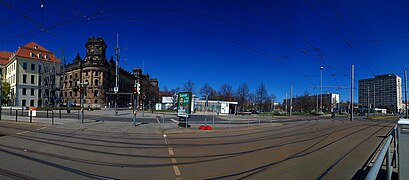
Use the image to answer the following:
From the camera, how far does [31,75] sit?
78.6 metres

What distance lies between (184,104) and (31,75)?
79789 millimetres

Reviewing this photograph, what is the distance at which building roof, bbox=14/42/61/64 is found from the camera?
75.9 m

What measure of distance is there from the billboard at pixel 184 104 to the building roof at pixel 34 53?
71.6m

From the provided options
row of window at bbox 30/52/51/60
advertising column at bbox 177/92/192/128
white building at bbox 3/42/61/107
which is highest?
row of window at bbox 30/52/51/60

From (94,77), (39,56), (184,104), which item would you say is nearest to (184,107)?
(184,104)

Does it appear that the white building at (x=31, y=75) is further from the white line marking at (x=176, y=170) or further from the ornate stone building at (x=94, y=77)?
the white line marking at (x=176, y=170)

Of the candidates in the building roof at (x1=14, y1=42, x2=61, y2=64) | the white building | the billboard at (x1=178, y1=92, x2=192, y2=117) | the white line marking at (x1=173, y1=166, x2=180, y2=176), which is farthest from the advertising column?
the building roof at (x1=14, y1=42, x2=61, y2=64)

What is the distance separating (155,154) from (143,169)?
209cm

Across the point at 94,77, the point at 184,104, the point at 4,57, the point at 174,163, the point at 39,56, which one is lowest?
the point at 174,163

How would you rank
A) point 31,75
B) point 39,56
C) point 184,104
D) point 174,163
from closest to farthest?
point 174,163 < point 184,104 < point 31,75 < point 39,56

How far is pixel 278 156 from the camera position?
8.25 metres

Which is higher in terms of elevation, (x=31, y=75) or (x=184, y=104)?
(x=31, y=75)

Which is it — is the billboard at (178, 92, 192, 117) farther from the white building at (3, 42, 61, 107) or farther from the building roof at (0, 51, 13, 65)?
the building roof at (0, 51, 13, 65)

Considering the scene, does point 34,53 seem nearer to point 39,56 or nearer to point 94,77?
point 39,56
